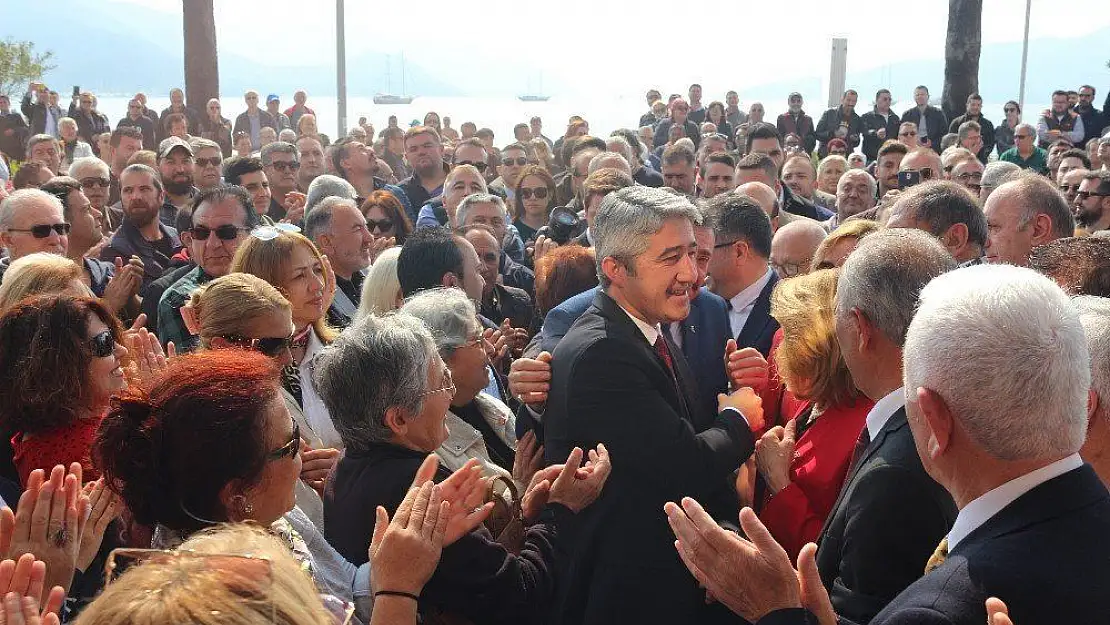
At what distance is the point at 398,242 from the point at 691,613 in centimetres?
476

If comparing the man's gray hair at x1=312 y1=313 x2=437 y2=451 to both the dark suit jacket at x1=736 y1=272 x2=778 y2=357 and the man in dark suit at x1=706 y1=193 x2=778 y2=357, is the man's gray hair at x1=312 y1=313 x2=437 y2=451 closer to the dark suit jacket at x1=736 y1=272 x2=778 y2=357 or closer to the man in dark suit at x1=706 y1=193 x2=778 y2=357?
the dark suit jacket at x1=736 y1=272 x2=778 y2=357

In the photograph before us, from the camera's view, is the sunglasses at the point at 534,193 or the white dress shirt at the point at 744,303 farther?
the sunglasses at the point at 534,193

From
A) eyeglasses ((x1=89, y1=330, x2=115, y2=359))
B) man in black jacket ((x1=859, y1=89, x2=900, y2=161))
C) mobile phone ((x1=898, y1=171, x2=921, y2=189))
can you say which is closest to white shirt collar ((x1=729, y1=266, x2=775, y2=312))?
eyeglasses ((x1=89, y1=330, x2=115, y2=359))

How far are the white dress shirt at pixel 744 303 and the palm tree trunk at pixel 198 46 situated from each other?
14555 millimetres

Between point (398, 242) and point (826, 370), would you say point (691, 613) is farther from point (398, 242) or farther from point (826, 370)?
point (398, 242)

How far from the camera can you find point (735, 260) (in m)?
5.20

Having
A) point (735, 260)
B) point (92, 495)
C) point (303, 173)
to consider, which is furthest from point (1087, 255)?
point (303, 173)

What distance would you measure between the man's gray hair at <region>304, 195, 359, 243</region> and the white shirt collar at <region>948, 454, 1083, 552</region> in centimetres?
460

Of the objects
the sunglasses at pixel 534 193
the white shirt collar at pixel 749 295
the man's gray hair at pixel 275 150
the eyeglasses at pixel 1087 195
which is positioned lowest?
the white shirt collar at pixel 749 295

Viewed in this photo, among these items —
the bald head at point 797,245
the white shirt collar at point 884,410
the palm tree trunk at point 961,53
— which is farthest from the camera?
the palm tree trunk at point 961,53

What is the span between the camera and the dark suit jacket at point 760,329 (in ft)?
15.7

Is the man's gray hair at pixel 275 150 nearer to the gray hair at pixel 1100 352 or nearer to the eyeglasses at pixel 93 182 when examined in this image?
the eyeglasses at pixel 93 182

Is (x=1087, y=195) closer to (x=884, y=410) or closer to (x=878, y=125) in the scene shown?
(x=884, y=410)

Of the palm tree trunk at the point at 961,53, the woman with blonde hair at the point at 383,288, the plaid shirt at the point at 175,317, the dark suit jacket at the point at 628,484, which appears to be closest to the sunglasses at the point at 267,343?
the woman with blonde hair at the point at 383,288
